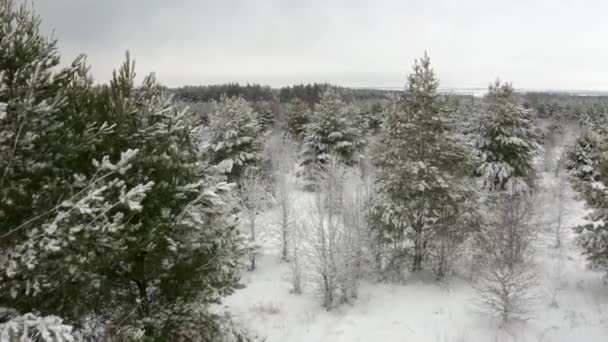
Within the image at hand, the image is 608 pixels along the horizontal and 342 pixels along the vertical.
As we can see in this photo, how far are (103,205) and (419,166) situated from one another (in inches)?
461

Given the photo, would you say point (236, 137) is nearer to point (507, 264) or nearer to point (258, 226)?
point (258, 226)

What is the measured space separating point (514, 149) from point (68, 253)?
22374mm

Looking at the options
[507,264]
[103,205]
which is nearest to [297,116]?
[507,264]

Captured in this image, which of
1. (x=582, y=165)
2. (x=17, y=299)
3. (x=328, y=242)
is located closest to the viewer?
(x=17, y=299)

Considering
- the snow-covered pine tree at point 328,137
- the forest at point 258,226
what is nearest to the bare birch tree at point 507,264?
the forest at point 258,226

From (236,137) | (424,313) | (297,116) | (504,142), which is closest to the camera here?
(424,313)

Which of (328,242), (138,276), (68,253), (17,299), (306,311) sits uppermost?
(68,253)

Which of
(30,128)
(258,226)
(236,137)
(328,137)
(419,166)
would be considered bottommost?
(258,226)

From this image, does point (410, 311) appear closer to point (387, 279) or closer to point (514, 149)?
point (387, 279)

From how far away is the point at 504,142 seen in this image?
21125 mm

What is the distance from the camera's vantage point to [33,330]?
175 inches

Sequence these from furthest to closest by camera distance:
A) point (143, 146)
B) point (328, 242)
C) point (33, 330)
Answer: point (328, 242), point (143, 146), point (33, 330)

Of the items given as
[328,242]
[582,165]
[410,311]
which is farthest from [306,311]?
[582,165]

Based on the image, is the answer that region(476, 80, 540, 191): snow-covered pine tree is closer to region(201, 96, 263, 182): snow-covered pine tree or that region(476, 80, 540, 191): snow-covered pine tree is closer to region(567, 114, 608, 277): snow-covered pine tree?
region(567, 114, 608, 277): snow-covered pine tree
